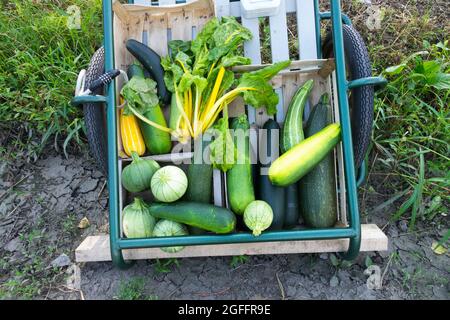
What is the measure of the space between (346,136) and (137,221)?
1114mm

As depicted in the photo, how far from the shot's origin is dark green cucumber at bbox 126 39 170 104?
2.29 meters

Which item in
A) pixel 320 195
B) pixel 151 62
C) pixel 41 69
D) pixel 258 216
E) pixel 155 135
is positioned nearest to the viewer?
pixel 258 216

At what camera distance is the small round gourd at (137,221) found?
2014 millimetres

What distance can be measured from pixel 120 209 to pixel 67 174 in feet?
2.86

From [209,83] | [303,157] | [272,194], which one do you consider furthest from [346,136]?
[209,83]

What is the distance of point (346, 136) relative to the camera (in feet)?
6.37

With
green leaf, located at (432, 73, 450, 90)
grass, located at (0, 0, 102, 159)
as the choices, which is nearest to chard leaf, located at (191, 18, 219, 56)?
grass, located at (0, 0, 102, 159)

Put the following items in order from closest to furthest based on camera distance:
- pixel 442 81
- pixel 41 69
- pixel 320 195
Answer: pixel 320 195 < pixel 442 81 < pixel 41 69

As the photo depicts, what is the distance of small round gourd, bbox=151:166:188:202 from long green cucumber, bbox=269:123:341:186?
0.46m

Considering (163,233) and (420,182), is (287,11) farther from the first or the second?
(163,233)

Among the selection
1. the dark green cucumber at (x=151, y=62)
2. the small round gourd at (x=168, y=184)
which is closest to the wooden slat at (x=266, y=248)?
the small round gourd at (x=168, y=184)

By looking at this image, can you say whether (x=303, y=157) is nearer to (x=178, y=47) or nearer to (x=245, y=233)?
(x=245, y=233)

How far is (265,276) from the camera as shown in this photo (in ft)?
7.58

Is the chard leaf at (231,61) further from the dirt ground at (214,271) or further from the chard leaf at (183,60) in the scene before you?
the dirt ground at (214,271)
